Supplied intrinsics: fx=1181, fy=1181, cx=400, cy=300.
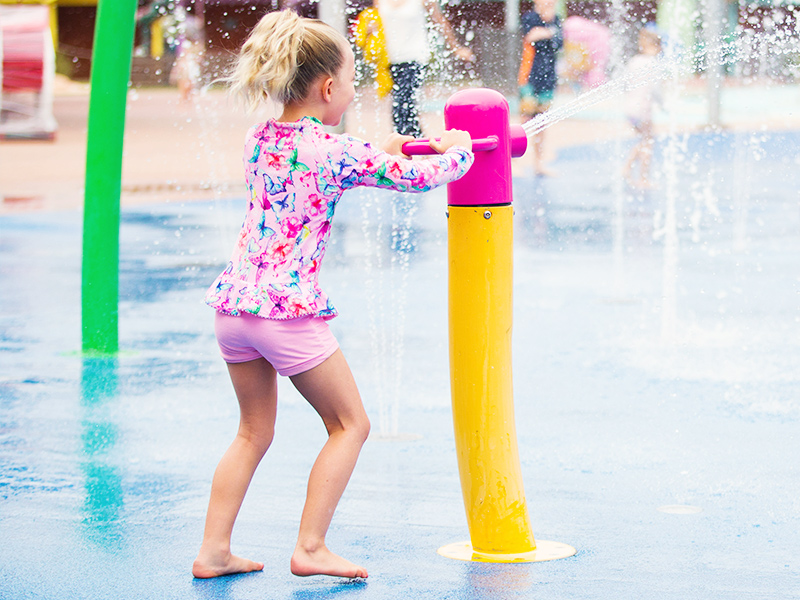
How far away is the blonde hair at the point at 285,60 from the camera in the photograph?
2.41 m

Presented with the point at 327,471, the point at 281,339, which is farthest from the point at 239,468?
the point at 281,339

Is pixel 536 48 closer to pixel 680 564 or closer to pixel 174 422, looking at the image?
pixel 174 422

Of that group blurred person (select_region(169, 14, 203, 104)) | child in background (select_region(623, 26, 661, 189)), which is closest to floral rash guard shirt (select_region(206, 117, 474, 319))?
child in background (select_region(623, 26, 661, 189))

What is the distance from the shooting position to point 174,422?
12.7ft

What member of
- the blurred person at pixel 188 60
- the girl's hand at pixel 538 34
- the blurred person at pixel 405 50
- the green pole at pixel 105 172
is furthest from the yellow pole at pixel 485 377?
the blurred person at pixel 188 60

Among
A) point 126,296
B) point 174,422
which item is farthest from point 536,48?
point 174,422

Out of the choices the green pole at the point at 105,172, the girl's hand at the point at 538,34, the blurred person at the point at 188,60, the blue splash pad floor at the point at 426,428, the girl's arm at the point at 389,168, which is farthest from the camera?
the blurred person at the point at 188,60

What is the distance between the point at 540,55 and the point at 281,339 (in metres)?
9.98

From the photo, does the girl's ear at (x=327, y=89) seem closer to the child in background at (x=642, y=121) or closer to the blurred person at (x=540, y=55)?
the child in background at (x=642, y=121)

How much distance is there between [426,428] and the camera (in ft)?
12.5

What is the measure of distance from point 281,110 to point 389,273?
4.24 m

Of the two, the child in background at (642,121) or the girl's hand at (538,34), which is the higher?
the girl's hand at (538,34)

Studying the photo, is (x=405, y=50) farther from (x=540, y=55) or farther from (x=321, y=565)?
(x=321, y=565)

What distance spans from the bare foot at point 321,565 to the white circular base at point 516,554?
26 centimetres
